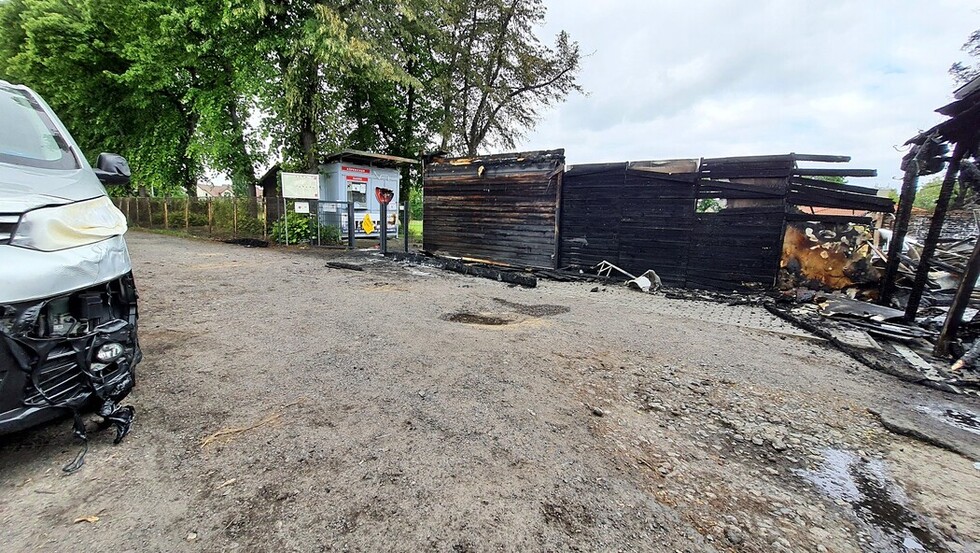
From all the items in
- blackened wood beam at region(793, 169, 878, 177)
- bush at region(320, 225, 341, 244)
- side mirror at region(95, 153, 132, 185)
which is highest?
blackened wood beam at region(793, 169, 878, 177)

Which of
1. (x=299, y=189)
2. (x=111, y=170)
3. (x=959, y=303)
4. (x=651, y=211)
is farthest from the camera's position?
(x=299, y=189)

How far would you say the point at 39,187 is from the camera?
6.75 feet

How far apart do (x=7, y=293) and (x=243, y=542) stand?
4.44ft

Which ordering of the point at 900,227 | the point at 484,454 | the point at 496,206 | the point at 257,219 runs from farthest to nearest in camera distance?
the point at 257,219 < the point at 496,206 < the point at 900,227 < the point at 484,454

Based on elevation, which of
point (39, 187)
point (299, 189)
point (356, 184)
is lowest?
point (39, 187)

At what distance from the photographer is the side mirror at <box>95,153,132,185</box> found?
9.54ft

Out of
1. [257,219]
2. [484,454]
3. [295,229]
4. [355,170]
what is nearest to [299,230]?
[295,229]

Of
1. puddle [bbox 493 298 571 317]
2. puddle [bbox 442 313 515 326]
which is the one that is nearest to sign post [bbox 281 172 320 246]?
puddle [bbox 493 298 571 317]

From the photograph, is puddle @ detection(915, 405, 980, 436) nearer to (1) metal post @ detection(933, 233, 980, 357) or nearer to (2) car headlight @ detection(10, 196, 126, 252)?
(1) metal post @ detection(933, 233, 980, 357)

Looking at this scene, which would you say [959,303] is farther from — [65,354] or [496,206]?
[496,206]

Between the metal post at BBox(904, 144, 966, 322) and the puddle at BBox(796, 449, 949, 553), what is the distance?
4.73 meters

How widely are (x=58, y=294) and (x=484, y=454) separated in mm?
2142

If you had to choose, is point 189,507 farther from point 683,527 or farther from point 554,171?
point 554,171

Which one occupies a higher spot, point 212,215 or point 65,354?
point 212,215
